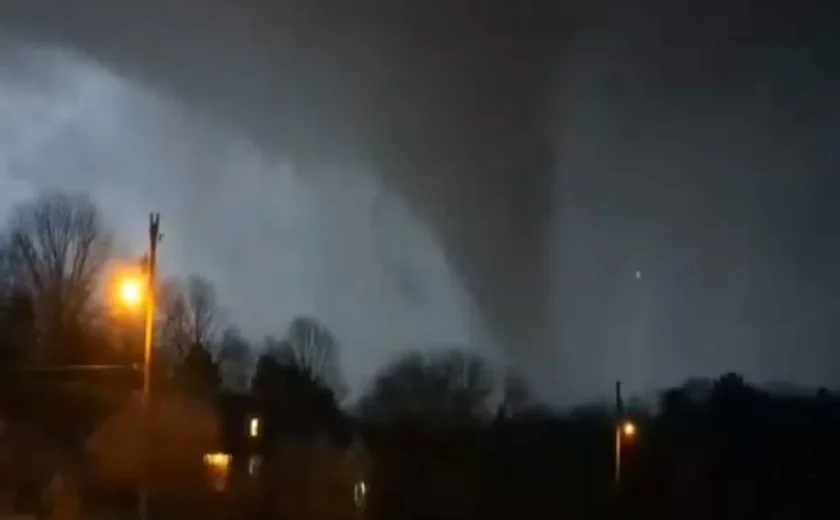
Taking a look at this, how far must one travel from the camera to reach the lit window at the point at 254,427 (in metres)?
59.3

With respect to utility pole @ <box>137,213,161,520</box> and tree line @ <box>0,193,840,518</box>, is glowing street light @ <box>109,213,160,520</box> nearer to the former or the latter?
utility pole @ <box>137,213,161,520</box>

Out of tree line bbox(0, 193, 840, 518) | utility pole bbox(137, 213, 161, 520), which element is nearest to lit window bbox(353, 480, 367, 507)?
tree line bbox(0, 193, 840, 518)

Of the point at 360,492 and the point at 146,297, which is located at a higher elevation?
the point at 146,297

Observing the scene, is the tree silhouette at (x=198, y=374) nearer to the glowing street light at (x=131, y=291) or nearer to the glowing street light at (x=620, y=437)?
the glowing street light at (x=620, y=437)

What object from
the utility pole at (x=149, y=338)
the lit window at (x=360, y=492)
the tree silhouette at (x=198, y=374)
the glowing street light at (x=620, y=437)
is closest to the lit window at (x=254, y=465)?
the tree silhouette at (x=198, y=374)

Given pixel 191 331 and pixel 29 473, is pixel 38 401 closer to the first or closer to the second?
pixel 29 473

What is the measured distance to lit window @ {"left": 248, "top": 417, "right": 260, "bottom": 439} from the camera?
59.3 metres

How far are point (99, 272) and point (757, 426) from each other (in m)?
26.6

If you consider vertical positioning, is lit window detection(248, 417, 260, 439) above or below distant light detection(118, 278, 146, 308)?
below

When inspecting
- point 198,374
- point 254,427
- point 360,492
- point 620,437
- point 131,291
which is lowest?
point 360,492

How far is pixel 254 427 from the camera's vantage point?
197ft

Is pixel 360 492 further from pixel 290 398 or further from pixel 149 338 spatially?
pixel 149 338

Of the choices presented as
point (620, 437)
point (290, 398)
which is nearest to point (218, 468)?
point (620, 437)

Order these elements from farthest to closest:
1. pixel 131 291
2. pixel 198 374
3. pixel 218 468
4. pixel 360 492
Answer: pixel 198 374 → pixel 360 492 → pixel 218 468 → pixel 131 291
